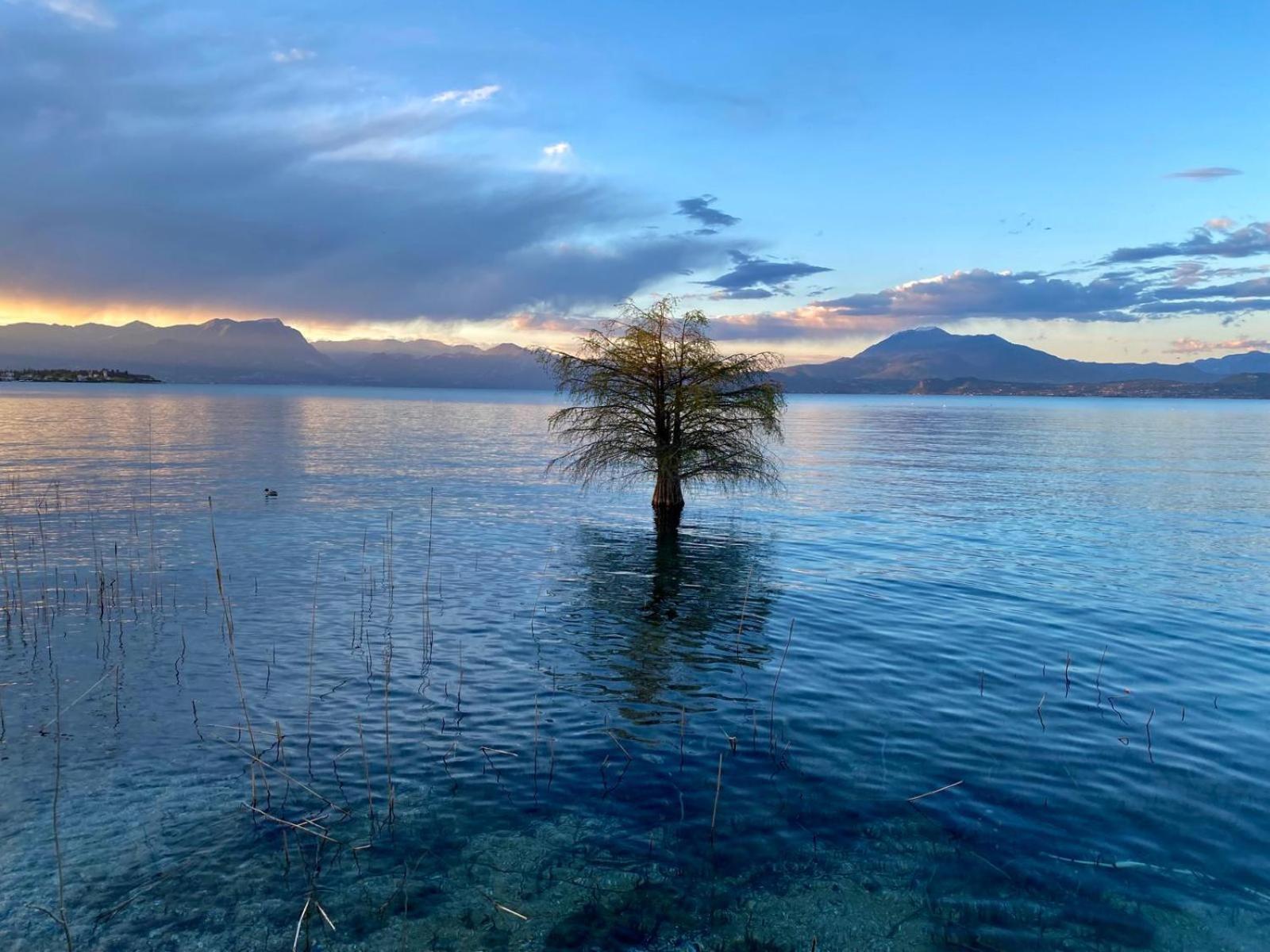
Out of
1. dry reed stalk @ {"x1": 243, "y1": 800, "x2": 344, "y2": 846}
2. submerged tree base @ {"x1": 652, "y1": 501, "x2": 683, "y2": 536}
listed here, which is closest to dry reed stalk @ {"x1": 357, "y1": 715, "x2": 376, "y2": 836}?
dry reed stalk @ {"x1": 243, "y1": 800, "x2": 344, "y2": 846}

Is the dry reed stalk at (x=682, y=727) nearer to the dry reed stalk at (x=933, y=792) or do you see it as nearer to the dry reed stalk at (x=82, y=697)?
the dry reed stalk at (x=933, y=792)

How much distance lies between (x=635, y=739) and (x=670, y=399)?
1180 inches

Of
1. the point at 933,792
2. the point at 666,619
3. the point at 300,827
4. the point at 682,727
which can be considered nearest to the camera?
the point at 300,827

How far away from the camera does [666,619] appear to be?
2644 centimetres

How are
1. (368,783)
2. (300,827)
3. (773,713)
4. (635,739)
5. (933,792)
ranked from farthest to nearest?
(773,713) → (635,739) → (933,792) → (368,783) → (300,827)

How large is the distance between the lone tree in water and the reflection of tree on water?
5.92 meters

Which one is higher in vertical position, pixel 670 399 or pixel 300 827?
pixel 670 399

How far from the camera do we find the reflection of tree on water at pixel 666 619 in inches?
781

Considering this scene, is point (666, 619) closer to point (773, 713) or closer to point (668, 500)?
point (773, 713)

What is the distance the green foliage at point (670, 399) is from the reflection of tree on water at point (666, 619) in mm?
5965

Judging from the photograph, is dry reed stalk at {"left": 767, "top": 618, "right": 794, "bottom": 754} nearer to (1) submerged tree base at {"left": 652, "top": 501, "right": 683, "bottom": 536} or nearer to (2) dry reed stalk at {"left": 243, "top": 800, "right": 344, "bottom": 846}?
(2) dry reed stalk at {"left": 243, "top": 800, "right": 344, "bottom": 846}

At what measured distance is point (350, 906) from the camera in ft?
35.3

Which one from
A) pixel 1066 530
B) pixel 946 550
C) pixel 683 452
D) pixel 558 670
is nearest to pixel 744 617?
pixel 558 670

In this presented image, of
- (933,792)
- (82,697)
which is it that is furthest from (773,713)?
(82,697)
